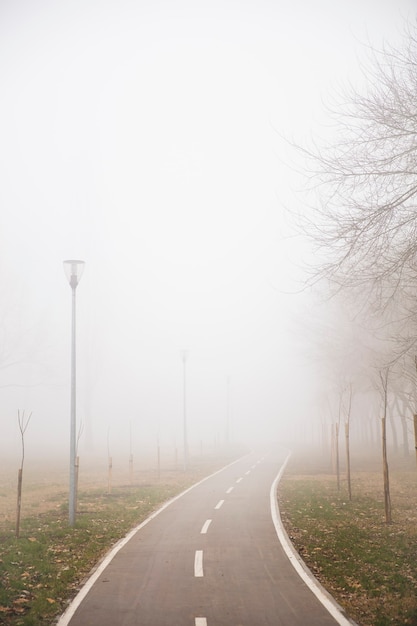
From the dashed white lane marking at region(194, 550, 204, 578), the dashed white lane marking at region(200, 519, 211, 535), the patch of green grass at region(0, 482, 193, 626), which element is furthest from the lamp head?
the dashed white lane marking at region(194, 550, 204, 578)

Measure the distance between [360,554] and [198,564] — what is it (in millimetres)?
3135

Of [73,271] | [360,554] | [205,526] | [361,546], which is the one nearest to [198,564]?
[360,554]

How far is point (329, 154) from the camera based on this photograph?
35.3 ft

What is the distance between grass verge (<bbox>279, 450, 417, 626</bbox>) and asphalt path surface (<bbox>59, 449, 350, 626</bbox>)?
51 centimetres

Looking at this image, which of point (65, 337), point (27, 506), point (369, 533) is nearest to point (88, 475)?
point (27, 506)

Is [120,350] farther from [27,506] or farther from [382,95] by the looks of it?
[382,95]

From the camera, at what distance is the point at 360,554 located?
902cm

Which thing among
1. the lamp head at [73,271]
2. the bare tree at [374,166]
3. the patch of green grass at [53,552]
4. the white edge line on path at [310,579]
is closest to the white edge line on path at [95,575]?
the patch of green grass at [53,552]

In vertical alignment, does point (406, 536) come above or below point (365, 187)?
below

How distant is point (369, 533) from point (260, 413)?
147 meters

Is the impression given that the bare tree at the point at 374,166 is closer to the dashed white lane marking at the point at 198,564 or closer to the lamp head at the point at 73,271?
the dashed white lane marking at the point at 198,564

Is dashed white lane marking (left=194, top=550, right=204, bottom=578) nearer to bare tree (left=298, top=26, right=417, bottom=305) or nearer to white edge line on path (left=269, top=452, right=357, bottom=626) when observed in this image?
white edge line on path (left=269, top=452, right=357, bottom=626)

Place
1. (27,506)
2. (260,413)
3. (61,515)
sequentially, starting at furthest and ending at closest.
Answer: (260,413)
(27,506)
(61,515)

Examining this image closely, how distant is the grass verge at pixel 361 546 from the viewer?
21.6ft
